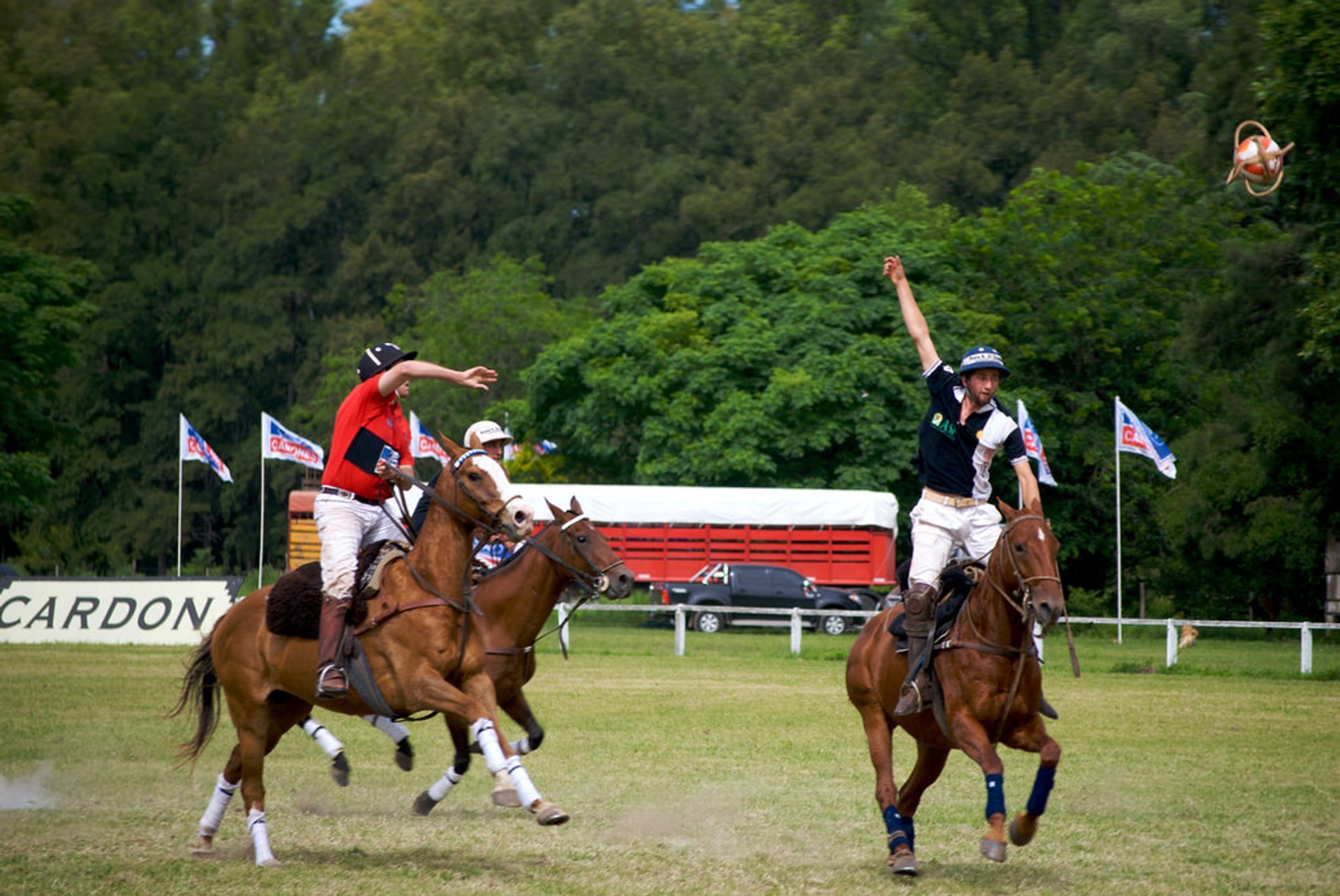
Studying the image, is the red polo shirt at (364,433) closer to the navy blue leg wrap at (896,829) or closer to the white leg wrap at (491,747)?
the white leg wrap at (491,747)

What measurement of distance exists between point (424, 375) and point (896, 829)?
13.9ft

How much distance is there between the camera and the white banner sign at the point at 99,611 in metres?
29.0

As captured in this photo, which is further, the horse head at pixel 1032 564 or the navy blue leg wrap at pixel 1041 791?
the navy blue leg wrap at pixel 1041 791

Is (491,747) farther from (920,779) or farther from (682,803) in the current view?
(682,803)

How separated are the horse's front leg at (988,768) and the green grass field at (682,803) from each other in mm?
331

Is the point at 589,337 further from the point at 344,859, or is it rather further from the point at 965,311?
the point at 344,859

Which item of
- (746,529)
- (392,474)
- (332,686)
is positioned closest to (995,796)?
(332,686)

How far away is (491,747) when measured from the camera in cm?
916

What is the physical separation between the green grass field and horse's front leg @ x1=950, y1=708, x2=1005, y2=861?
33 cm

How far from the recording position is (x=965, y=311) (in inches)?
1822

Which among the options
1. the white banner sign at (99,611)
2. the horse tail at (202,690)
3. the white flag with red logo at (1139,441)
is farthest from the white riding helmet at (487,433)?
the white flag with red logo at (1139,441)

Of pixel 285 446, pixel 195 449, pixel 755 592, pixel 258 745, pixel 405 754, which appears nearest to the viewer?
pixel 258 745

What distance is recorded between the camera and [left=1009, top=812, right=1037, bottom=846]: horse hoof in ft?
30.4

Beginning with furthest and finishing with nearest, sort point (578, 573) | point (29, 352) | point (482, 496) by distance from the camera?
point (29, 352), point (578, 573), point (482, 496)
